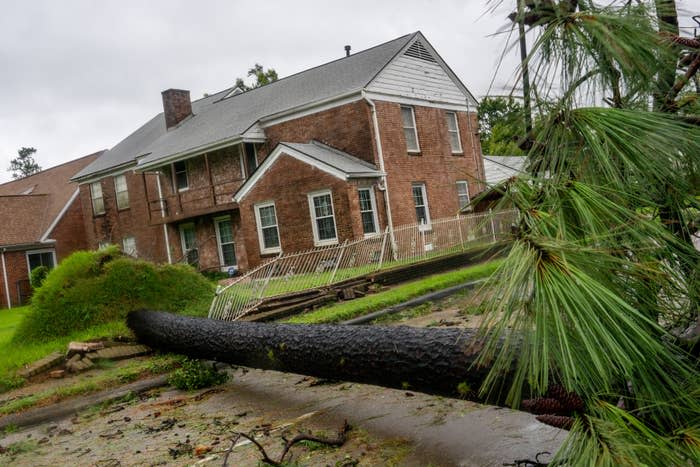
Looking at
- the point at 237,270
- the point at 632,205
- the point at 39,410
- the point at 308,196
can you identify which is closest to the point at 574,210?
the point at 632,205

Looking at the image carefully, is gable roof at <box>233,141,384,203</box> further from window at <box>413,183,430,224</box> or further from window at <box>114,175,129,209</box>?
window at <box>114,175,129,209</box>

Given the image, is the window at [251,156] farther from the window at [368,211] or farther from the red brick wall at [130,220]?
the red brick wall at [130,220]

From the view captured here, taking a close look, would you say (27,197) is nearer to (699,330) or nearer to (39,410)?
(39,410)

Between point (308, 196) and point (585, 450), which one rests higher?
point (308, 196)

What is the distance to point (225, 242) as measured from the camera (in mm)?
24031

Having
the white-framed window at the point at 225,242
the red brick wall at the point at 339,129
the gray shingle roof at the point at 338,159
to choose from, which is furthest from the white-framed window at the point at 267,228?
the white-framed window at the point at 225,242

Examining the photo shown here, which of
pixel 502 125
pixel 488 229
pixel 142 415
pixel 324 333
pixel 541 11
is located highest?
pixel 541 11

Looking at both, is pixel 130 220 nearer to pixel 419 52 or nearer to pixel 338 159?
pixel 338 159

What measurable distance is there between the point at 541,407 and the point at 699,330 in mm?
554

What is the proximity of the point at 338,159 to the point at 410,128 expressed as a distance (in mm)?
3610

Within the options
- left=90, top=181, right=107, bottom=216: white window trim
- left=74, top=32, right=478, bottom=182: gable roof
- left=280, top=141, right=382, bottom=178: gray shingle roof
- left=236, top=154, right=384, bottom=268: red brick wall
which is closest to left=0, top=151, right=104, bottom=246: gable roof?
left=90, top=181, right=107, bottom=216: white window trim

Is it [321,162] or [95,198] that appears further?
[95,198]

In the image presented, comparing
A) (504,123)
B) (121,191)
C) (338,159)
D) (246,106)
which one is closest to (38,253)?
(121,191)

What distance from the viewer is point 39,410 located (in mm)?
7180
